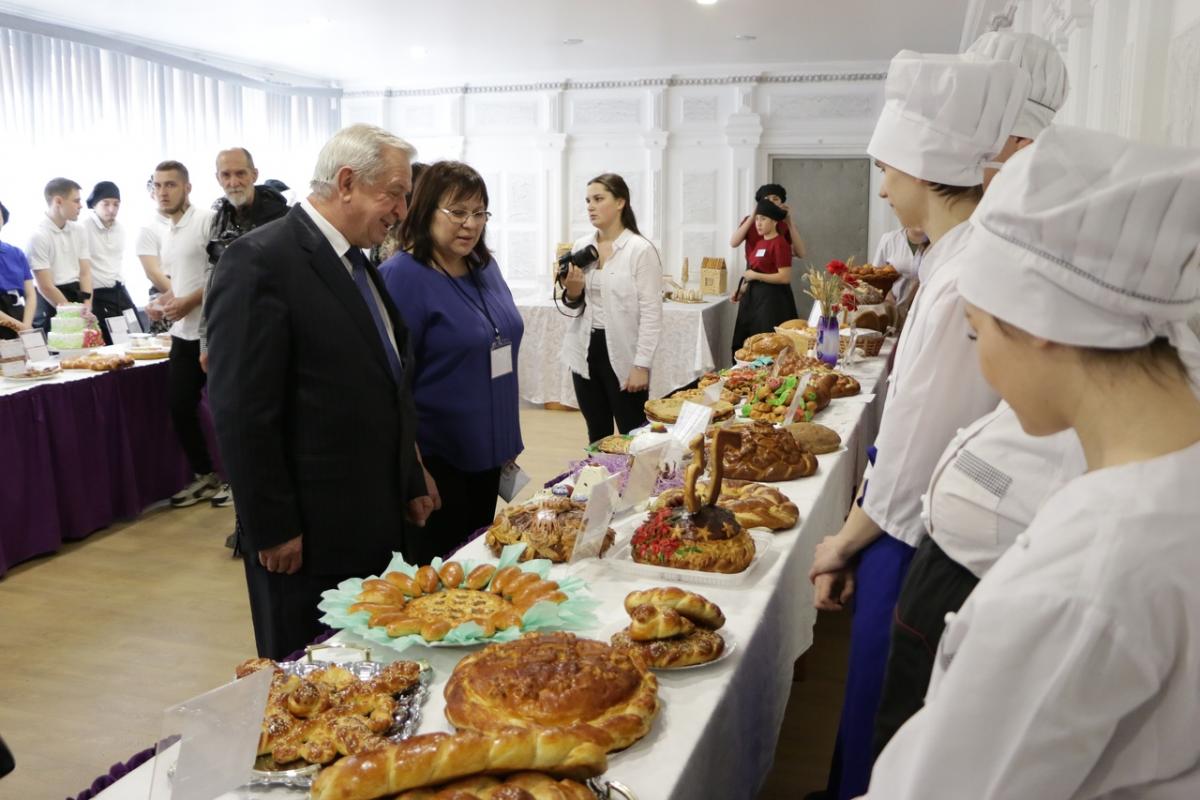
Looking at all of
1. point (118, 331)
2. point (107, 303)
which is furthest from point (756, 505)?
point (107, 303)

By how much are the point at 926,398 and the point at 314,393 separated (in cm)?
116

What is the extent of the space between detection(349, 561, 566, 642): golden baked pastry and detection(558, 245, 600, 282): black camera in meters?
2.46

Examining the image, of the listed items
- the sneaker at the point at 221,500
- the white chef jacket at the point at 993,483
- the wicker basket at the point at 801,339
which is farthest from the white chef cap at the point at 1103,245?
the sneaker at the point at 221,500

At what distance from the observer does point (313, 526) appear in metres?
1.95

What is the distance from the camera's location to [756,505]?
2041 mm

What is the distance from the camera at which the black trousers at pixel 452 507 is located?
2.54 meters

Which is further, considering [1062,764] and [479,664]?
[479,664]

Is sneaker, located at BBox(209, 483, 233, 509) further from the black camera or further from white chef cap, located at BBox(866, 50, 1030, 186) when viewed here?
white chef cap, located at BBox(866, 50, 1030, 186)

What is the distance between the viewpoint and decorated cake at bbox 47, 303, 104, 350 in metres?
4.57

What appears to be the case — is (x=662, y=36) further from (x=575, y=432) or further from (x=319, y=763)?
(x=319, y=763)

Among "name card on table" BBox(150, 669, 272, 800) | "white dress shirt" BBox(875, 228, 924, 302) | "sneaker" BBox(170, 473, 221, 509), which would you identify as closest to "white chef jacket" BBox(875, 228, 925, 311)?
"white dress shirt" BBox(875, 228, 924, 302)

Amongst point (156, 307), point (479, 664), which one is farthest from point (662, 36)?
point (479, 664)

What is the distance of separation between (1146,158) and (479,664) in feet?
3.10

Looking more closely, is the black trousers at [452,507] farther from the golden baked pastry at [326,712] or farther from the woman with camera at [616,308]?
the woman with camera at [616,308]
